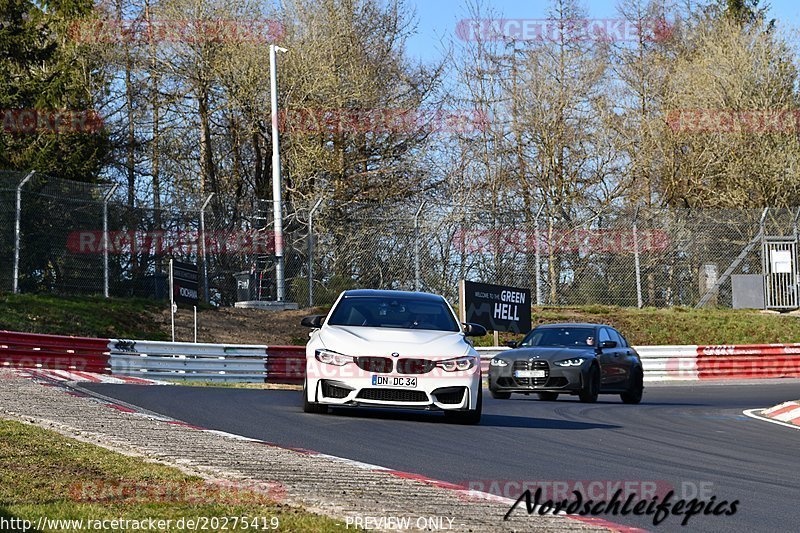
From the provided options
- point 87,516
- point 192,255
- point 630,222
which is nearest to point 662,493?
point 87,516

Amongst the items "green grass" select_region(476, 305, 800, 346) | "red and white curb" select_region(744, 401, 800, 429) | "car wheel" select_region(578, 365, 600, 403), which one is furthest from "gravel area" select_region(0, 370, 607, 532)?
"green grass" select_region(476, 305, 800, 346)

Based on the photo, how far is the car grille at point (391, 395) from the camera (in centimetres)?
1337

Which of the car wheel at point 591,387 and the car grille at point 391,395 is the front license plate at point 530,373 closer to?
the car wheel at point 591,387

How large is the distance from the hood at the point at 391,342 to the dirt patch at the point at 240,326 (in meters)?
14.8

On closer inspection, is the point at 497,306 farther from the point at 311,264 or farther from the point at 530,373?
the point at 530,373

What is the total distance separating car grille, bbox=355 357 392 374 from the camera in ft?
43.9

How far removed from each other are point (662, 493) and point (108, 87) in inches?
1306

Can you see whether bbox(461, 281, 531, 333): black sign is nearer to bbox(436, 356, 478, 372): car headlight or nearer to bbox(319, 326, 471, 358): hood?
bbox(319, 326, 471, 358): hood

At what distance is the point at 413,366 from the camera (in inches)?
528

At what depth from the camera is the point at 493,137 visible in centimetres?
4125

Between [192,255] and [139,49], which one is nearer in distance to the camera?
[192,255]

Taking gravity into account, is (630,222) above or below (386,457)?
above

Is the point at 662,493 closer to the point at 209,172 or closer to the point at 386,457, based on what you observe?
the point at 386,457

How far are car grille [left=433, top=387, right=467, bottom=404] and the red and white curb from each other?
16.0ft
